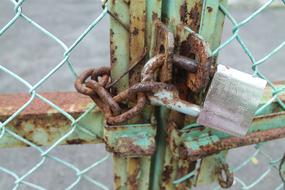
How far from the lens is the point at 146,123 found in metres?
0.74

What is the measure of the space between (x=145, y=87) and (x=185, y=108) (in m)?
0.08

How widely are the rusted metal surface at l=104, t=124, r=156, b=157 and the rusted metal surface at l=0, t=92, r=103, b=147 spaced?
2.9 inches

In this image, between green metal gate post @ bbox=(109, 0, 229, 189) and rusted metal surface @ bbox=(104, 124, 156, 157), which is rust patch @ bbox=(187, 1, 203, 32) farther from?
rusted metal surface @ bbox=(104, 124, 156, 157)

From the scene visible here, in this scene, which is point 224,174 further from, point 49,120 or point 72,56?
point 72,56

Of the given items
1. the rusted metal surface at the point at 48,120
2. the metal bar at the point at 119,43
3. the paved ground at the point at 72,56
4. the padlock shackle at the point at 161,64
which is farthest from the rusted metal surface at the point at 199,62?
the paved ground at the point at 72,56

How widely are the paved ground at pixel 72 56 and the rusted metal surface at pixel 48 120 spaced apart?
1160 mm

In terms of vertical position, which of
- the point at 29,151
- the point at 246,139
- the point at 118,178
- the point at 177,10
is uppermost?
the point at 177,10

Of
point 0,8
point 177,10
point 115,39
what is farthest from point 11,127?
point 0,8

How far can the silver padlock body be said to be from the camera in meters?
0.59

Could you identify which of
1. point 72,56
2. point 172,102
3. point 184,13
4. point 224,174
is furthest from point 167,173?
point 72,56

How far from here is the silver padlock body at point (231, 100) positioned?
1.94 feet

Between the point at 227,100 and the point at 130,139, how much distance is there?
0.68 feet

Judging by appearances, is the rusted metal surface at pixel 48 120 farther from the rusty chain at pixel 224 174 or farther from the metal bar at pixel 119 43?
the rusty chain at pixel 224 174

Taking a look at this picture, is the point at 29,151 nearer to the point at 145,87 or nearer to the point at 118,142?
the point at 118,142
